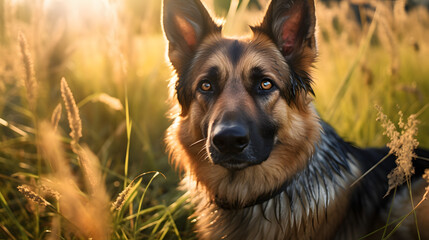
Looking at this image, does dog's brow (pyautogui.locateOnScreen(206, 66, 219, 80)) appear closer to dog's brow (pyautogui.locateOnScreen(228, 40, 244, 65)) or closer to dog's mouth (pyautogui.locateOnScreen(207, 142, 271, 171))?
dog's brow (pyautogui.locateOnScreen(228, 40, 244, 65))

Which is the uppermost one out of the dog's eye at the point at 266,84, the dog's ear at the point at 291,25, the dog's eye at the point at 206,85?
the dog's ear at the point at 291,25

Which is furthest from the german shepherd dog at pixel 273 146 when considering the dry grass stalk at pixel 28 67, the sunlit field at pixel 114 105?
the dry grass stalk at pixel 28 67

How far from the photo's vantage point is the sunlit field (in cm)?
221

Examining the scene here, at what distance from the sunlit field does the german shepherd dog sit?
0.85ft

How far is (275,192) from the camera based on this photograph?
99.0 inches

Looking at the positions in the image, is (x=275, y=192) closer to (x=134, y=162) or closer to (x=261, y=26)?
(x=261, y=26)

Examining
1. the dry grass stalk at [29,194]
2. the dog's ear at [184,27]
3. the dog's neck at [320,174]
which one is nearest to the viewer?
the dry grass stalk at [29,194]

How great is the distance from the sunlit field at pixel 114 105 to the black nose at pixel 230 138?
0.49 metres

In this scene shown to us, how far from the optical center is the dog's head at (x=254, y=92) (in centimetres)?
238

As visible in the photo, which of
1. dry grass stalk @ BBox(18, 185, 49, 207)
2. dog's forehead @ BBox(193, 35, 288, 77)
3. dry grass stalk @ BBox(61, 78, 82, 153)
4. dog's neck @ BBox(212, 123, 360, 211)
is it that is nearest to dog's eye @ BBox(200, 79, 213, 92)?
dog's forehead @ BBox(193, 35, 288, 77)

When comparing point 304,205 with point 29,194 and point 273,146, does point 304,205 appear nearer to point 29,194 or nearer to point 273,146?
point 273,146

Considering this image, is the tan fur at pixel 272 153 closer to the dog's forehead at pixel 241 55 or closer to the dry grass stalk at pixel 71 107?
the dog's forehead at pixel 241 55

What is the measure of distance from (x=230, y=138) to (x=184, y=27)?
3.78ft

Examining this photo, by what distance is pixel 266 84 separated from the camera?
2.50 metres
